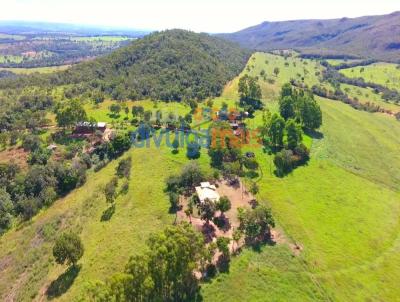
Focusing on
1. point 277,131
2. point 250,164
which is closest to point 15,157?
point 250,164

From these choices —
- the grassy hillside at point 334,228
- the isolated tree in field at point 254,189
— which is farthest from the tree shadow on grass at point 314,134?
the isolated tree in field at point 254,189

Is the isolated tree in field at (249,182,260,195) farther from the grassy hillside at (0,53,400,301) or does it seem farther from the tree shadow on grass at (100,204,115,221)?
the tree shadow on grass at (100,204,115,221)

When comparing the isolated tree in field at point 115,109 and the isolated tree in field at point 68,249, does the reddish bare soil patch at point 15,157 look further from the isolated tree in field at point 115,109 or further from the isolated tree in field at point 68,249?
the isolated tree in field at point 68,249

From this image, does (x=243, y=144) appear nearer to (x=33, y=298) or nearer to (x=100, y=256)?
(x=100, y=256)

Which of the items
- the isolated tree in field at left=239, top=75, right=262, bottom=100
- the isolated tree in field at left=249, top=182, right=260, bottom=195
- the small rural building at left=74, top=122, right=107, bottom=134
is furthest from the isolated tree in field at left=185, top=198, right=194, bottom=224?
the isolated tree in field at left=239, top=75, right=262, bottom=100

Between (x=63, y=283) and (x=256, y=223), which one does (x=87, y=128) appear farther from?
(x=256, y=223)

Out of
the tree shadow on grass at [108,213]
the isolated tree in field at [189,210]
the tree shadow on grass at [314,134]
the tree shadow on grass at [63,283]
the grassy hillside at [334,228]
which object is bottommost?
the tree shadow on grass at [63,283]
